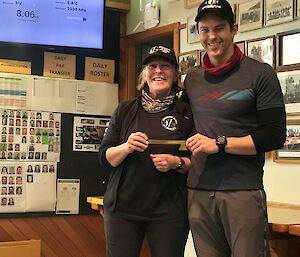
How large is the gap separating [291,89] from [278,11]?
44 cm

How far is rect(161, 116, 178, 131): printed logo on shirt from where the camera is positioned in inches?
84.3

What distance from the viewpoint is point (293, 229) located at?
2.02m

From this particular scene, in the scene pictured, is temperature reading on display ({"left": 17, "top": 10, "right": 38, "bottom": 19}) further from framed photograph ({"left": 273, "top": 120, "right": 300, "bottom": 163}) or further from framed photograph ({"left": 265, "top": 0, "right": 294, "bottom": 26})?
framed photograph ({"left": 273, "top": 120, "right": 300, "bottom": 163})

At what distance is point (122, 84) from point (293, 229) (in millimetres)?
2411

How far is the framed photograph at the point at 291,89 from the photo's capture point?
2.77 m

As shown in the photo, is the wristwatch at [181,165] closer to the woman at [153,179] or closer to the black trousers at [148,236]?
the woman at [153,179]

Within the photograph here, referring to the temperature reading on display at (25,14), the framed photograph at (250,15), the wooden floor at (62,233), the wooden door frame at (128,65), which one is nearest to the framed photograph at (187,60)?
the framed photograph at (250,15)

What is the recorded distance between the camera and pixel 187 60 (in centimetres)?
354

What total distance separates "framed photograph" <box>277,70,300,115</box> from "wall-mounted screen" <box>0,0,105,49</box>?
1533 mm

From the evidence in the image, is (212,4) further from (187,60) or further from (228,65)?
(187,60)

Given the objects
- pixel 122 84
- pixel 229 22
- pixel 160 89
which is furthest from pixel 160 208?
pixel 122 84

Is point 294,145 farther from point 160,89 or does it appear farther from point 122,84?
point 122,84

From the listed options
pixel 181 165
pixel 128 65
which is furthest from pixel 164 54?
pixel 128 65

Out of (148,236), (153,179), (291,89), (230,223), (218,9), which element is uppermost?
(218,9)
